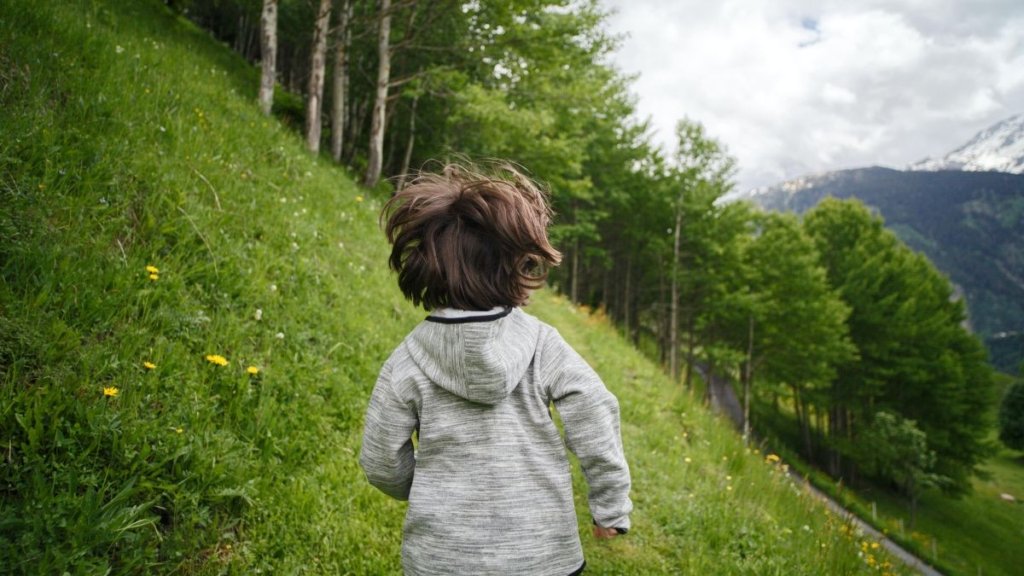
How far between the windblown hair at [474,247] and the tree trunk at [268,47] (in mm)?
8518

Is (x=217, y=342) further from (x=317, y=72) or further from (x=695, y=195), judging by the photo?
(x=695, y=195)

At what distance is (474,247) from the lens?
165 cm

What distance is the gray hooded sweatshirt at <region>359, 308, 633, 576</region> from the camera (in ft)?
5.08

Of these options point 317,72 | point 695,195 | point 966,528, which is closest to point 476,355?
point 317,72

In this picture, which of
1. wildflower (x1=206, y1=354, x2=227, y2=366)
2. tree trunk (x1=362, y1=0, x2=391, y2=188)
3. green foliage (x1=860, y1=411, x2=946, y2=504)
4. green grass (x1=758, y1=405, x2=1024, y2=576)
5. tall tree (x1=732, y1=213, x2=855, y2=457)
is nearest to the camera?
wildflower (x1=206, y1=354, x2=227, y2=366)

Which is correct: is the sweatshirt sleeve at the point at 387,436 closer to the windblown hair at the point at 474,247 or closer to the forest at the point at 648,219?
the windblown hair at the point at 474,247

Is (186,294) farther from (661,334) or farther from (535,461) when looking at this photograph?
(661,334)

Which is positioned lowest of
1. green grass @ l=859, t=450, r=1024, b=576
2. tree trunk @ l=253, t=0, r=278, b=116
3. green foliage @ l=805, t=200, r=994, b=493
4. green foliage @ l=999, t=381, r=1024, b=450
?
green grass @ l=859, t=450, r=1024, b=576

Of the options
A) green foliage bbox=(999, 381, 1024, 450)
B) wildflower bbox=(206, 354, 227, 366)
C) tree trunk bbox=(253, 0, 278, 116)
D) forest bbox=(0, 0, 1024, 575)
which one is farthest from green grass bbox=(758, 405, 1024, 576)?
tree trunk bbox=(253, 0, 278, 116)

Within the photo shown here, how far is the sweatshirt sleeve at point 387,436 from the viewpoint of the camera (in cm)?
170

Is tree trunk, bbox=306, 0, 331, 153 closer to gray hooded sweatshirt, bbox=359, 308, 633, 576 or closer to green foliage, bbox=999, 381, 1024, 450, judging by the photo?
gray hooded sweatshirt, bbox=359, 308, 633, 576

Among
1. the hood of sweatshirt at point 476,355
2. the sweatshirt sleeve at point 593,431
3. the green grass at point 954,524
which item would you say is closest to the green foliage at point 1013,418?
the green grass at point 954,524

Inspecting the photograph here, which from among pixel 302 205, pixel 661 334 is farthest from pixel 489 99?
pixel 661 334

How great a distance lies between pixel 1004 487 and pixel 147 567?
174ft
